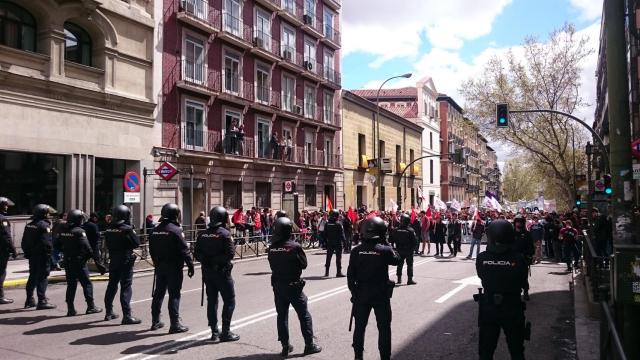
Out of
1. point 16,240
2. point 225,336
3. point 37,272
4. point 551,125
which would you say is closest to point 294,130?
point 551,125

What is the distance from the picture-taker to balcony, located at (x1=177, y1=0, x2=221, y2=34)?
906 inches

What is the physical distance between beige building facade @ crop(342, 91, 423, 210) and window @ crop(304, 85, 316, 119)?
413 cm

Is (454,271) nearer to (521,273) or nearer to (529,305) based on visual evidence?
(529,305)

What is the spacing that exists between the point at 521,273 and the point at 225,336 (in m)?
3.93

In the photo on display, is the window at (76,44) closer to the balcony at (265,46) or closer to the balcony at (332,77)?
the balcony at (265,46)

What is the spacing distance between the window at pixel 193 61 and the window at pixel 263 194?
700 cm

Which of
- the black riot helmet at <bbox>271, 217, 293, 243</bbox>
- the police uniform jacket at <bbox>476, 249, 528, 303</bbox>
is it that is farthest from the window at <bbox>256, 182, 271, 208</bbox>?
the police uniform jacket at <bbox>476, 249, 528, 303</bbox>

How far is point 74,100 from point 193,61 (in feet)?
23.3

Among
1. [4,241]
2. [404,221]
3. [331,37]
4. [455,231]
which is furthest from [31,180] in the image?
[331,37]

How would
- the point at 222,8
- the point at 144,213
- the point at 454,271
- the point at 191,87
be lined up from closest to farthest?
the point at 454,271 → the point at 144,213 → the point at 191,87 → the point at 222,8

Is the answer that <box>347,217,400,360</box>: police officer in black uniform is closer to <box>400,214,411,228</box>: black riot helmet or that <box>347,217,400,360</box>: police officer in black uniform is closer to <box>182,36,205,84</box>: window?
<box>400,214,411,228</box>: black riot helmet

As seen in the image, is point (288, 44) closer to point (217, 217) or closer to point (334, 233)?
point (334, 233)

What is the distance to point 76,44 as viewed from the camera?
19.1 meters

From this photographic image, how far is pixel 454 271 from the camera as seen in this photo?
14.9m
